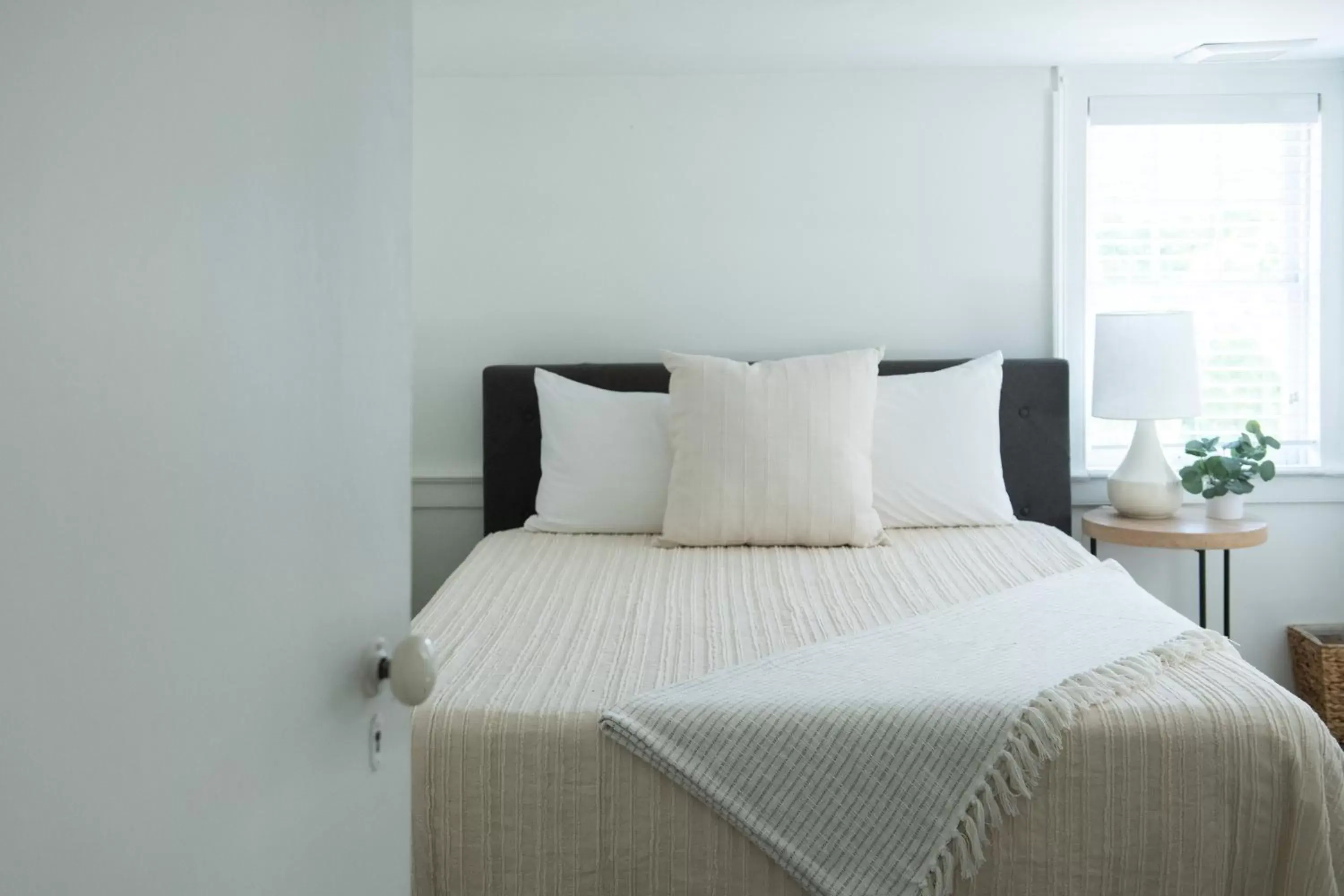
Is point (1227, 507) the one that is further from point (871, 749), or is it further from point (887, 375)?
point (871, 749)

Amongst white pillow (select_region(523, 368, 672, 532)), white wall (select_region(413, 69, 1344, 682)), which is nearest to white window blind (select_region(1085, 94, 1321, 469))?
white wall (select_region(413, 69, 1344, 682))

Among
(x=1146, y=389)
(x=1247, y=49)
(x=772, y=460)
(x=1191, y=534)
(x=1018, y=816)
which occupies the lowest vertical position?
(x=1018, y=816)

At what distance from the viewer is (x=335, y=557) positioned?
73 centimetres

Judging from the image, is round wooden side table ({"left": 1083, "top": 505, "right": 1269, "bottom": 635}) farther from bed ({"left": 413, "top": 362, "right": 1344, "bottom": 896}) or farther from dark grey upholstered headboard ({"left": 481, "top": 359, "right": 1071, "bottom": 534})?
bed ({"left": 413, "top": 362, "right": 1344, "bottom": 896})

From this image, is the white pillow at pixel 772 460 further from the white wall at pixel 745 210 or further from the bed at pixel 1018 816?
the bed at pixel 1018 816

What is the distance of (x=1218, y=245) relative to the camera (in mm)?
3811

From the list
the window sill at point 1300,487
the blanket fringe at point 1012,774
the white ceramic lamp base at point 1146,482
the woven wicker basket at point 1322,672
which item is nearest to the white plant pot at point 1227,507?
the white ceramic lamp base at point 1146,482

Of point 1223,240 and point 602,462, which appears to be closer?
point 602,462

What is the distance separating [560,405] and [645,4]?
118 cm

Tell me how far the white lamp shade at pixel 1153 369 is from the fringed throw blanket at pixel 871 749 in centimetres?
160

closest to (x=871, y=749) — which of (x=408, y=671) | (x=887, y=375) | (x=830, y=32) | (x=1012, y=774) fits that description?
(x=1012, y=774)

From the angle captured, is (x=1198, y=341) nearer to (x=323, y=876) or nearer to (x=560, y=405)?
(x=560, y=405)

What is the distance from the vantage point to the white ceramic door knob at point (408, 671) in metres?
0.78

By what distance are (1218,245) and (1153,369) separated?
672mm
